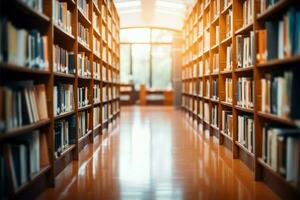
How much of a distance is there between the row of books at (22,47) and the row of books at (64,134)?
2.64 ft

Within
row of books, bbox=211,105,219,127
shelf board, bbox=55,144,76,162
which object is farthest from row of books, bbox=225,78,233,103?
shelf board, bbox=55,144,76,162

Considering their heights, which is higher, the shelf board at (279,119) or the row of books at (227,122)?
the shelf board at (279,119)

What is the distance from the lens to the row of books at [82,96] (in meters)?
4.72

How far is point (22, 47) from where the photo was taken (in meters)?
2.46

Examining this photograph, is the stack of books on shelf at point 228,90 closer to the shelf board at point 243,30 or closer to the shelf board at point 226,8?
the shelf board at point 243,30

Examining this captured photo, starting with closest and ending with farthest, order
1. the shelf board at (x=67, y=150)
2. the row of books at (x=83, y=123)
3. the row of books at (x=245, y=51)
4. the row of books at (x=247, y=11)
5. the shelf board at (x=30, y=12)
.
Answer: the shelf board at (x=30, y=12) < the shelf board at (x=67, y=150) < the row of books at (x=245, y=51) < the row of books at (x=247, y=11) < the row of books at (x=83, y=123)

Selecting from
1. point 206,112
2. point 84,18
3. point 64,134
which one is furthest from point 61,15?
point 206,112

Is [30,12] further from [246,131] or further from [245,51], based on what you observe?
[246,131]

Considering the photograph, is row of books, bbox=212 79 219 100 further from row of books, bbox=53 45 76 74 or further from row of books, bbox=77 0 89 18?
row of books, bbox=53 45 76 74

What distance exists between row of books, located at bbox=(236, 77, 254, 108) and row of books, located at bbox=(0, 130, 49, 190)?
2.08 m

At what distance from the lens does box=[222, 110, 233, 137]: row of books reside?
185 inches

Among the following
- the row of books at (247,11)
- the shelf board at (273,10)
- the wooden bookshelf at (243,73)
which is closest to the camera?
the shelf board at (273,10)

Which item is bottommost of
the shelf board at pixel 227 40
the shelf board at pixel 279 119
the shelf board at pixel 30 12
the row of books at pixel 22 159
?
the row of books at pixel 22 159

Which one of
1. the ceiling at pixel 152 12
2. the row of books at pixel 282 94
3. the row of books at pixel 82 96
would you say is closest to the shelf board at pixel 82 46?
the row of books at pixel 82 96
